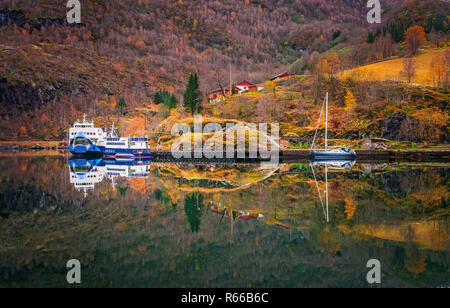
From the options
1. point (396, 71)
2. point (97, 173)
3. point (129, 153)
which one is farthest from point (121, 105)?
point (97, 173)

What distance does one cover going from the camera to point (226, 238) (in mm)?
12383

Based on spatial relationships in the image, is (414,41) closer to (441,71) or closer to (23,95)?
(441,71)

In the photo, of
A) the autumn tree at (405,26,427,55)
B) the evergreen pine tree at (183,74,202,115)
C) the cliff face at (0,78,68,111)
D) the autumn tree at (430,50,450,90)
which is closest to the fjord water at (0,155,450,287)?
the evergreen pine tree at (183,74,202,115)

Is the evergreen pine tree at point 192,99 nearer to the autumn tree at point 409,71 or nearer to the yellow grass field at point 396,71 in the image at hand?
the yellow grass field at point 396,71

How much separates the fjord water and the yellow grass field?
196ft

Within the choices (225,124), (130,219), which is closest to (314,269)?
(130,219)

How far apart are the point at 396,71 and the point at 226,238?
79.6 metres

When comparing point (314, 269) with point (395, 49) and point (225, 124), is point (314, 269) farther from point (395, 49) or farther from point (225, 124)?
point (395, 49)

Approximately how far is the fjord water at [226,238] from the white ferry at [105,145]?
3869 cm

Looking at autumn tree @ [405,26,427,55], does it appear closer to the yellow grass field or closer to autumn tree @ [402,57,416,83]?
the yellow grass field

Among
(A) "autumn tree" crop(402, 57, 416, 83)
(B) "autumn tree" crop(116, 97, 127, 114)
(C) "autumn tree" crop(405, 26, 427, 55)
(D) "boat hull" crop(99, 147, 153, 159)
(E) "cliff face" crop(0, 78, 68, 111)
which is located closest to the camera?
(D) "boat hull" crop(99, 147, 153, 159)

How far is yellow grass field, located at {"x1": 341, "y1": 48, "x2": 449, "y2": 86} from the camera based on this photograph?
7362 centimetres

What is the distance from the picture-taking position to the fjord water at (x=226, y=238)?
29.8ft
